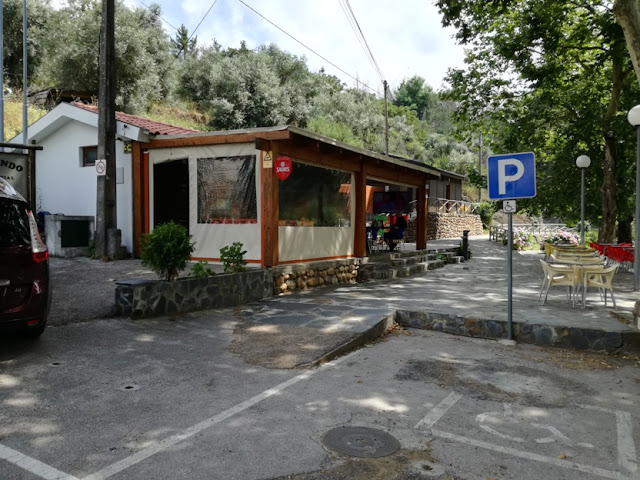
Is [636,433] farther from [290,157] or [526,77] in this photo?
[526,77]

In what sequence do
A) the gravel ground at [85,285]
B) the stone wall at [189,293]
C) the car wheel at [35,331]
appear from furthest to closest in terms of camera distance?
the stone wall at [189,293]
the gravel ground at [85,285]
the car wheel at [35,331]

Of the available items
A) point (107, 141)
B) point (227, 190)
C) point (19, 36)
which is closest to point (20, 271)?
point (227, 190)

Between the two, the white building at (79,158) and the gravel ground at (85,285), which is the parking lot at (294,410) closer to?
the gravel ground at (85,285)

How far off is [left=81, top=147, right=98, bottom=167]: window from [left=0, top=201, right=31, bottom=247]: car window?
26.3ft

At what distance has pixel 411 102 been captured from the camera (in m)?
75.1

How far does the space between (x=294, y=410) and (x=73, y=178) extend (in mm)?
11043

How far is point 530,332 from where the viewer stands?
6.98 meters

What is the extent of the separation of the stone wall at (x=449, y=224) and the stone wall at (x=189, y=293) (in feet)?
64.3

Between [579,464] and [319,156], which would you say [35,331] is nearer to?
[579,464]

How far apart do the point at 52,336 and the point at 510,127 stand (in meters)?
15.5

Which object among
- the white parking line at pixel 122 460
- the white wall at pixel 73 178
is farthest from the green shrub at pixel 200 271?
the white wall at pixel 73 178

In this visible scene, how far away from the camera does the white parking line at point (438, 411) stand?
3957mm

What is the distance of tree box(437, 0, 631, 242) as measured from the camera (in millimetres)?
14750

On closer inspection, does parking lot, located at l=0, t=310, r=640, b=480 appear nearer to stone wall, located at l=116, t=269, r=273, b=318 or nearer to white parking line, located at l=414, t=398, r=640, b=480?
white parking line, located at l=414, t=398, r=640, b=480
